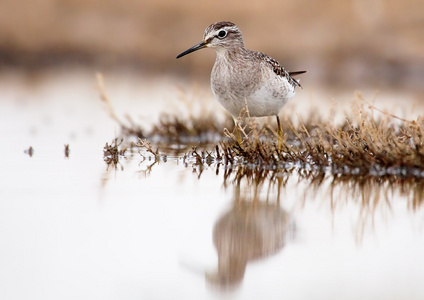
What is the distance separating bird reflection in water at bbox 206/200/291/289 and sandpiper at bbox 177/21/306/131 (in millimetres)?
2042

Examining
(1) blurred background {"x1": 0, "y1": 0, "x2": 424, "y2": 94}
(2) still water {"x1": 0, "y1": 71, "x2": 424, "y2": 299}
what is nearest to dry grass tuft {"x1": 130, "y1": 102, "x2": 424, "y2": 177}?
(2) still water {"x1": 0, "y1": 71, "x2": 424, "y2": 299}

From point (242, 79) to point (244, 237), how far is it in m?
3.14

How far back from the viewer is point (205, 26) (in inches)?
787

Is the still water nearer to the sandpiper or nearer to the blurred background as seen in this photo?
the sandpiper

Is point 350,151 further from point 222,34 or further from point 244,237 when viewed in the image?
point 244,237

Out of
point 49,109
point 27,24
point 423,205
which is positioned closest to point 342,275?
point 423,205

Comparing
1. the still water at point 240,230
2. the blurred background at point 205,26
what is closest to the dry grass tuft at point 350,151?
the still water at point 240,230

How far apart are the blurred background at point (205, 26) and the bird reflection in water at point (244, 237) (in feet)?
42.1

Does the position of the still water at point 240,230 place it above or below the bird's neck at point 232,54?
below

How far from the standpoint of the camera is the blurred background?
19.7m

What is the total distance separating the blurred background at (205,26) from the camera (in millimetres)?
19719

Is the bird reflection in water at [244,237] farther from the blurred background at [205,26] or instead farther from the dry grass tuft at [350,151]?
the blurred background at [205,26]

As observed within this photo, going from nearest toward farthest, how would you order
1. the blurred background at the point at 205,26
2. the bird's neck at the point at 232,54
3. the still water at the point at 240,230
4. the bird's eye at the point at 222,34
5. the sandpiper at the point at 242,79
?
1. the still water at the point at 240,230
2. the sandpiper at the point at 242,79
3. the bird's neck at the point at 232,54
4. the bird's eye at the point at 222,34
5. the blurred background at the point at 205,26

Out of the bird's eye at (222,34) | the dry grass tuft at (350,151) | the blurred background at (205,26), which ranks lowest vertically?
the dry grass tuft at (350,151)
